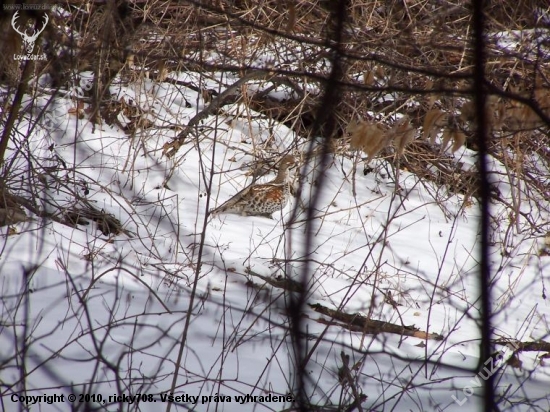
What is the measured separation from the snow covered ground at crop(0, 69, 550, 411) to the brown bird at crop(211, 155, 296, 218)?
83 millimetres

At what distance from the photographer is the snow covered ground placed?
2562 mm

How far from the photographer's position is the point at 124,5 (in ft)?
18.3

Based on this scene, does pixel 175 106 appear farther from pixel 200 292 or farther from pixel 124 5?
pixel 200 292

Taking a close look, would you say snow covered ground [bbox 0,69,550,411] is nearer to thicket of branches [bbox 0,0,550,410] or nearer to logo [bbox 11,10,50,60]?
thicket of branches [bbox 0,0,550,410]

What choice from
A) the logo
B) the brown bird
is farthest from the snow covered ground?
the logo

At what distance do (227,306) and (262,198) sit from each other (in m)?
2.36

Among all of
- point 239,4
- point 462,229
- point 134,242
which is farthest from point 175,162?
point 462,229

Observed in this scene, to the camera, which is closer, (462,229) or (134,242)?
(134,242)

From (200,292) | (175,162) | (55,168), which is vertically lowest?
(200,292)


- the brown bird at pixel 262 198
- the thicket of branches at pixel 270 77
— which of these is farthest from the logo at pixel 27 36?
the brown bird at pixel 262 198

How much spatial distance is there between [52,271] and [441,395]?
231 cm

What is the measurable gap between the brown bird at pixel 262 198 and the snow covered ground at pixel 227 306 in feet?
0.27

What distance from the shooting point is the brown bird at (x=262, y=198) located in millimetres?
5324

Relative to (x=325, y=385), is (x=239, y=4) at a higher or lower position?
higher
